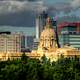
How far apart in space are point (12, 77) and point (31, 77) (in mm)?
Result: 1892

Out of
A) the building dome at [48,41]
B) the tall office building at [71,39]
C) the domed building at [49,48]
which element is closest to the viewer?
the domed building at [49,48]

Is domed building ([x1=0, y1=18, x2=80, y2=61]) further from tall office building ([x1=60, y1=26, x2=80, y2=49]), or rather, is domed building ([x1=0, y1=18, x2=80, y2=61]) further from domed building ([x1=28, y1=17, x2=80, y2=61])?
tall office building ([x1=60, y1=26, x2=80, y2=49])

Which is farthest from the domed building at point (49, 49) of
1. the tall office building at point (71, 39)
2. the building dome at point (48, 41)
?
the tall office building at point (71, 39)

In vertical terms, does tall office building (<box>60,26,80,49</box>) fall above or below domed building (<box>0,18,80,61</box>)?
above

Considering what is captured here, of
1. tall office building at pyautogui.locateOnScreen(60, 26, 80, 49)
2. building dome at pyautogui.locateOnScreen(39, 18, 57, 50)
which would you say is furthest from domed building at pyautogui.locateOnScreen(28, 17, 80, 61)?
tall office building at pyautogui.locateOnScreen(60, 26, 80, 49)

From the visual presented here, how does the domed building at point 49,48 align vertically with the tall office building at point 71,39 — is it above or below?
below

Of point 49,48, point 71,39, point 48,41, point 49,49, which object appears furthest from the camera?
point 71,39

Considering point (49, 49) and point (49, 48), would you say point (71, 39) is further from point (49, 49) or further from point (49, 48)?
point (49, 49)

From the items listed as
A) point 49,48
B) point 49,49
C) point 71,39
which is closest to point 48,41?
point 49,48

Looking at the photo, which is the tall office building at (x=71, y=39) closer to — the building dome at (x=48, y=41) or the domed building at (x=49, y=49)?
the domed building at (x=49, y=49)

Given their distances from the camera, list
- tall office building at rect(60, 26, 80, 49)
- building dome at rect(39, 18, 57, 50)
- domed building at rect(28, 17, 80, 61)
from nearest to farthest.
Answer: domed building at rect(28, 17, 80, 61) < building dome at rect(39, 18, 57, 50) < tall office building at rect(60, 26, 80, 49)

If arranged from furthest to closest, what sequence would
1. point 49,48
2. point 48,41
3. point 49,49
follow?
1. point 48,41
2. point 49,48
3. point 49,49

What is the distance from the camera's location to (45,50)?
132 metres

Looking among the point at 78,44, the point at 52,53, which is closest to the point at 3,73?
the point at 52,53
